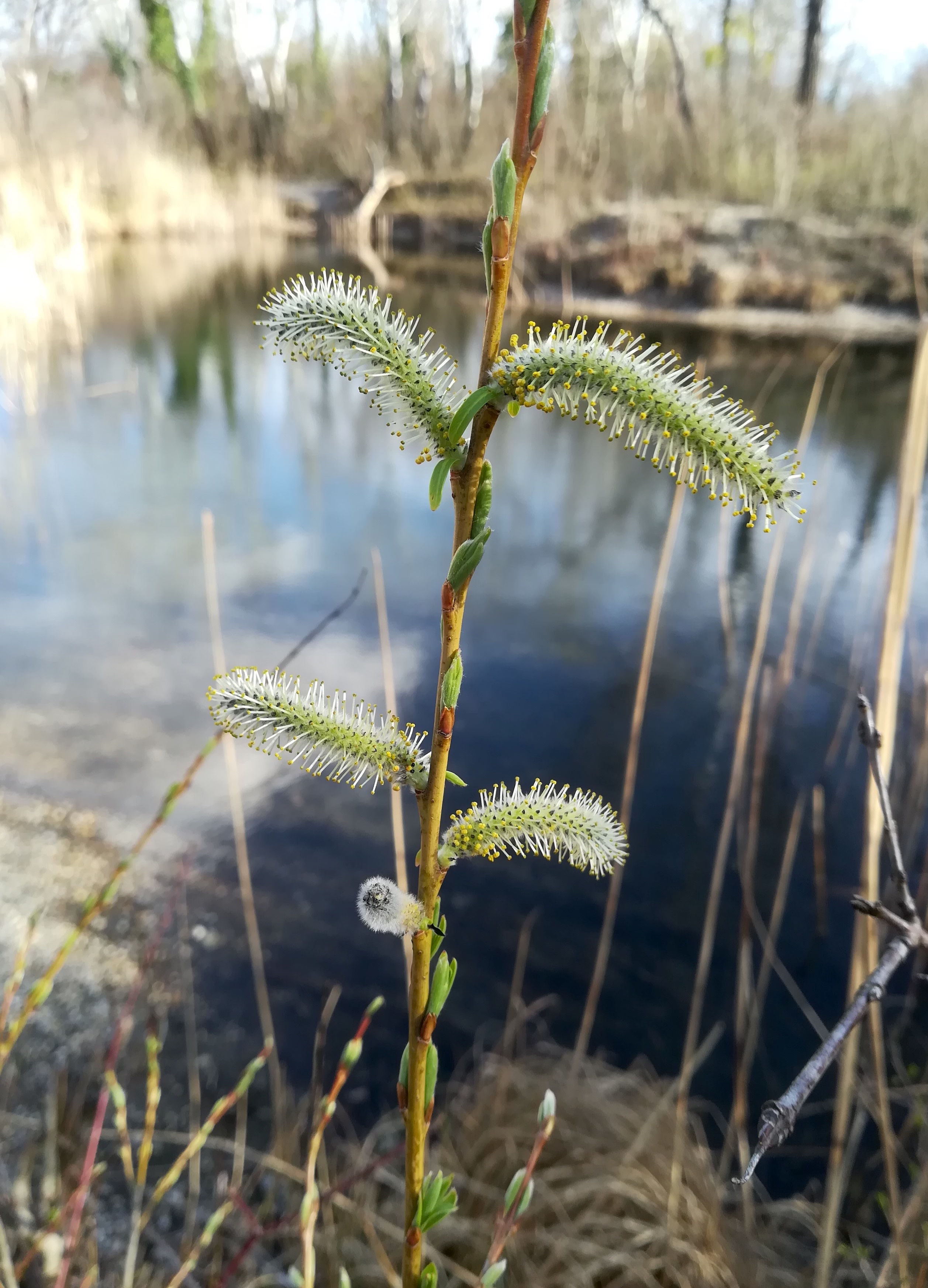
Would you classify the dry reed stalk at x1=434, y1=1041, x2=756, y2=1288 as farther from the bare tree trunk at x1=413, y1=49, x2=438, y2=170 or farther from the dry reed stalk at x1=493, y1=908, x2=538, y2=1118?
the bare tree trunk at x1=413, y1=49, x2=438, y2=170

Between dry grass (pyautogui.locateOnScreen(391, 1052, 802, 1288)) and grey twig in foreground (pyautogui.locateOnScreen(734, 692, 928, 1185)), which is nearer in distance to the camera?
grey twig in foreground (pyautogui.locateOnScreen(734, 692, 928, 1185))

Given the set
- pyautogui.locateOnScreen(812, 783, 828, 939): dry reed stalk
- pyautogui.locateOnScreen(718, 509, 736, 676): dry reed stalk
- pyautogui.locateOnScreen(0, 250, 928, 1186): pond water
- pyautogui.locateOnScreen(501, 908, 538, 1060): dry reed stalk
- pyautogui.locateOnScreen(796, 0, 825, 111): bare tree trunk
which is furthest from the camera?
pyautogui.locateOnScreen(796, 0, 825, 111): bare tree trunk

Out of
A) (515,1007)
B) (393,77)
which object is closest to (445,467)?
(515,1007)

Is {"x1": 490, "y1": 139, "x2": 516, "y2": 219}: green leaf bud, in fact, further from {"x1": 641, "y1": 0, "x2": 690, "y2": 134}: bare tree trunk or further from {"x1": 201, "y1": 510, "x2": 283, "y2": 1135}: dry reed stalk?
{"x1": 641, "y1": 0, "x2": 690, "y2": 134}: bare tree trunk

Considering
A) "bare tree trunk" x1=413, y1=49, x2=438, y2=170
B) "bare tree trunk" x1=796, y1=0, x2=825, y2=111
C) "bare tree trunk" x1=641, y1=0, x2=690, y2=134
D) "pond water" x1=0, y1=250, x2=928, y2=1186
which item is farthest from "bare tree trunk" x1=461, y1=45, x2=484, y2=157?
"pond water" x1=0, y1=250, x2=928, y2=1186

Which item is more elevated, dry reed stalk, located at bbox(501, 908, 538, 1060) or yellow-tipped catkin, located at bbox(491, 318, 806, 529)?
yellow-tipped catkin, located at bbox(491, 318, 806, 529)

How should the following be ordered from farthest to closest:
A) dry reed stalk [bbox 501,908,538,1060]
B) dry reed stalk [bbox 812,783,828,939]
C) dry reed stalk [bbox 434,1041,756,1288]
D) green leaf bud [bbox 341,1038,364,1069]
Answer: dry reed stalk [bbox 812,783,828,939], dry reed stalk [bbox 501,908,538,1060], dry reed stalk [bbox 434,1041,756,1288], green leaf bud [bbox 341,1038,364,1069]

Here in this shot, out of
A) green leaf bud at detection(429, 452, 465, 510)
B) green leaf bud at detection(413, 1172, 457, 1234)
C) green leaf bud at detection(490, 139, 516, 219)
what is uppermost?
green leaf bud at detection(490, 139, 516, 219)

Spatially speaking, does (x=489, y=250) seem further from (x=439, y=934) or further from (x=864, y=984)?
(x=864, y=984)

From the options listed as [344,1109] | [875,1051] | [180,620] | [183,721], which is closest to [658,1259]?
[875,1051]
